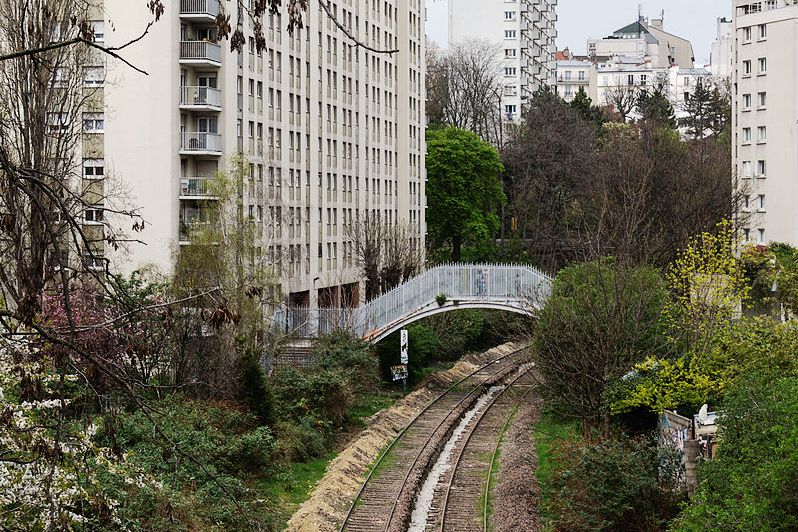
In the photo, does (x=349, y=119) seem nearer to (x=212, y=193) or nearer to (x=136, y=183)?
(x=136, y=183)

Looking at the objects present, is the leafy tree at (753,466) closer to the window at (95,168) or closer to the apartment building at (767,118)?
the window at (95,168)

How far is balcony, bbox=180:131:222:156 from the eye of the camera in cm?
5209

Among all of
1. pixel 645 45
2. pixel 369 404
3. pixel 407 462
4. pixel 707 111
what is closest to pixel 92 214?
pixel 407 462

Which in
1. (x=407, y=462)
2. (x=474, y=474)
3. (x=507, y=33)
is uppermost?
(x=507, y=33)

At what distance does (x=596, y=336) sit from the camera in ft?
104

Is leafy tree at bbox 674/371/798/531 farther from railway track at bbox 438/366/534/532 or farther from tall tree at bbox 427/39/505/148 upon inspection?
tall tree at bbox 427/39/505/148

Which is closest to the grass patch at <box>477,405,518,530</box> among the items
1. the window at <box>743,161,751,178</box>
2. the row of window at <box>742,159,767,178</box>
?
the row of window at <box>742,159,767,178</box>

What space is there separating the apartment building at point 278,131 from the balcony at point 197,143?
0.15 feet

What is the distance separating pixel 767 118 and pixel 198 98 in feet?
99.6

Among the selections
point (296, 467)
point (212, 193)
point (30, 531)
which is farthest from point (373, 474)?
point (30, 531)

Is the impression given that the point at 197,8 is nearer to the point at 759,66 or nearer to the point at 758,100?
the point at 759,66

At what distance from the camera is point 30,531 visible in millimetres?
13469

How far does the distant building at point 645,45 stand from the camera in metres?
179

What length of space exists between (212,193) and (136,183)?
11397 millimetres
